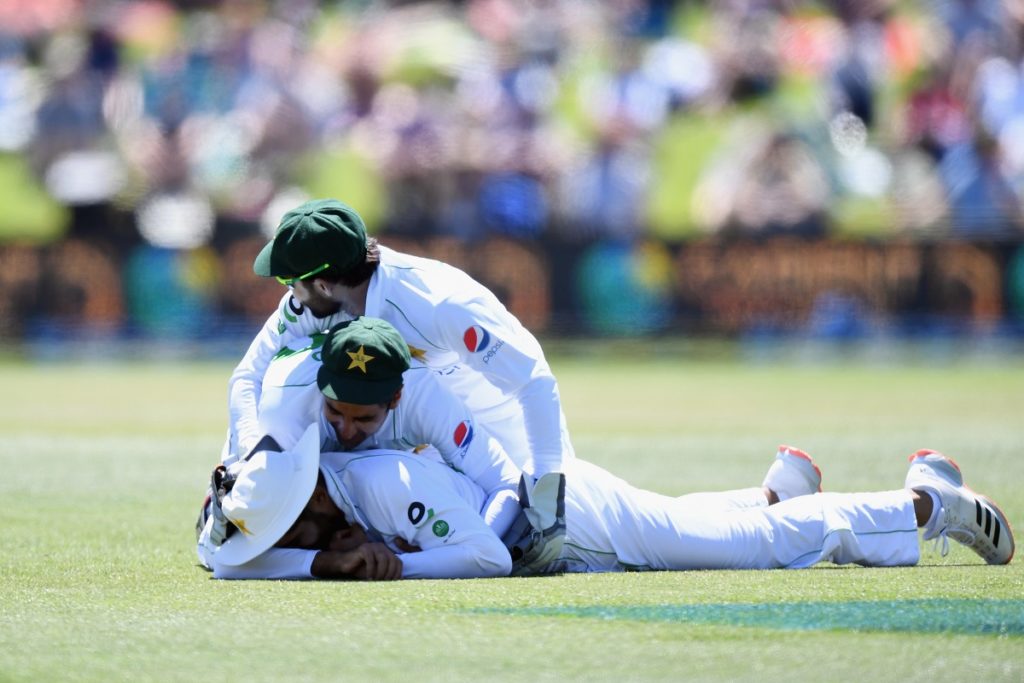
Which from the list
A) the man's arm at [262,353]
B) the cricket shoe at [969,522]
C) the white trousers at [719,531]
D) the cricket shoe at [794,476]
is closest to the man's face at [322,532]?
the man's arm at [262,353]

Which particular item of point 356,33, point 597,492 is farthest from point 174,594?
point 356,33

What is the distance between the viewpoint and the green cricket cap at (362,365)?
5387mm

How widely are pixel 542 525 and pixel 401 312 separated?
37.3 inches

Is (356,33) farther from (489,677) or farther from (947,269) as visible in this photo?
(489,677)

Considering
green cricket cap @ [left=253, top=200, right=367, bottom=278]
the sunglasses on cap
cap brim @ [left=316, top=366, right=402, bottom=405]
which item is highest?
green cricket cap @ [left=253, top=200, right=367, bottom=278]

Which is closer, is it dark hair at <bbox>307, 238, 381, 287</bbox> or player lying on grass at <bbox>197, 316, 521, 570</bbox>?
player lying on grass at <bbox>197, 316, 521, 570</bbox>

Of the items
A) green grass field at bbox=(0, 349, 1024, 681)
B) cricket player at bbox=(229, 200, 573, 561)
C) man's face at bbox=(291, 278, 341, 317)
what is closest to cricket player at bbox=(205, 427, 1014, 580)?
green grass field at bbox=(0, 349, 1024, 681)

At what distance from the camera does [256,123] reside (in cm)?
2183

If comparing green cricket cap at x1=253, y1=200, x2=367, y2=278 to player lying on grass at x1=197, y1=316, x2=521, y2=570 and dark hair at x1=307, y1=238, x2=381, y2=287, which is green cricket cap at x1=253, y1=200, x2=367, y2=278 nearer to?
dark hair at x1=307, y1=238, x2=381, y2=287

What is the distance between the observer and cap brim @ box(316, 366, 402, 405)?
541 centimetres

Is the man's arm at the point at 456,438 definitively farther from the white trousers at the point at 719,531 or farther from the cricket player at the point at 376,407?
the white trousers at the point at 719,531

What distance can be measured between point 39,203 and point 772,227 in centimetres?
983

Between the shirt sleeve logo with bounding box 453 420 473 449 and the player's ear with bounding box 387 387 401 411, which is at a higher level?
the player's ear with bounding box 387 387 401 411

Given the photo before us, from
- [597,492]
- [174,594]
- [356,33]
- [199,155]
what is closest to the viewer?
[174,594]
